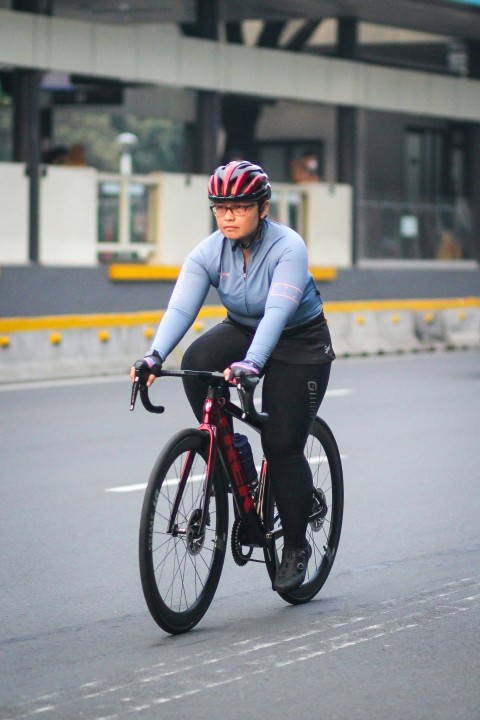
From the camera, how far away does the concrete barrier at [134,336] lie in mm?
16750

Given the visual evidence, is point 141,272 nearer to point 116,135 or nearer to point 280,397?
point 116,135

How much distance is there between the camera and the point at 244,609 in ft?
20.8

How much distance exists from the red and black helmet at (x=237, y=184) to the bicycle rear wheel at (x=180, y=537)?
908 mm

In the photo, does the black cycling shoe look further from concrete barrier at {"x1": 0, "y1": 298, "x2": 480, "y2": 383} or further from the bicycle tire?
concrete barrier at {"x1": 0, "y1": 298, "x2": 480, "y2": 383}

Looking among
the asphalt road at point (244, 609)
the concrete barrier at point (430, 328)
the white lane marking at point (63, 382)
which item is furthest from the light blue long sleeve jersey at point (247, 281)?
the concrete barrier at point (430, 328)

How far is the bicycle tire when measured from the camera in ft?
21.5

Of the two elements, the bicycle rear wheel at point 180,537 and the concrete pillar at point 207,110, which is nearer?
the bicycle rear wheel at point 180,537

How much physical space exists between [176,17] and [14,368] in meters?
11.7

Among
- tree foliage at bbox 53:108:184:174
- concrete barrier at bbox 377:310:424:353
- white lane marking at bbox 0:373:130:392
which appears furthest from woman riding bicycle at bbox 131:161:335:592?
tree foliage at bbox 53:108:184:174

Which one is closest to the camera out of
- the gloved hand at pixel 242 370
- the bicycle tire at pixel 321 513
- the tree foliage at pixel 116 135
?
the gloved hand at pixel 242 370

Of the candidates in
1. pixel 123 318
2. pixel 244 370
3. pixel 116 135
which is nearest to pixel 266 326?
pixel 244 370

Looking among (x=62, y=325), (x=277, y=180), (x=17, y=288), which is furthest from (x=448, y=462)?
(x=277, y=180)

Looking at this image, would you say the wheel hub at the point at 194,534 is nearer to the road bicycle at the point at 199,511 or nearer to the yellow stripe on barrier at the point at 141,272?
the road bicycle at the point at 199,511

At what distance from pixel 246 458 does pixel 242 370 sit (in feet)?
2.24
